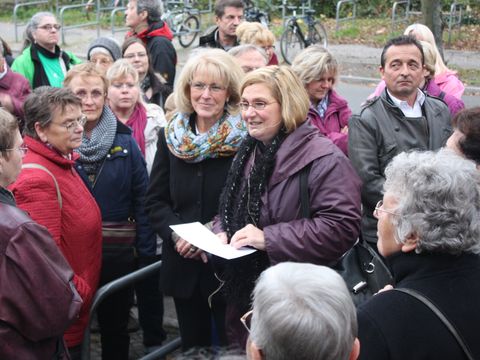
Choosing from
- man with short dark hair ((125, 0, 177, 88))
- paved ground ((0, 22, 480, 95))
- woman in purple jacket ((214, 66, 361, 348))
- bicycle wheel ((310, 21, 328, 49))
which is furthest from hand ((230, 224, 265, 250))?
bicycle wheel ((310, 21, 328, 49))

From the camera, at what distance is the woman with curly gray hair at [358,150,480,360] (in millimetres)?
2365

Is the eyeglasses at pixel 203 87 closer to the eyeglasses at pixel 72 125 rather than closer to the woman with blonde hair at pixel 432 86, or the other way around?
the eyeglasses at pixel 72 125

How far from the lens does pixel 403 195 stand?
2.68 meters

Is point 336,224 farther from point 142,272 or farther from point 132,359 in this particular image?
point 132,359

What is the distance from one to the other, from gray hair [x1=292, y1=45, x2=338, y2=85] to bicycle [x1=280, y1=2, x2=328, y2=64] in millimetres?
10709

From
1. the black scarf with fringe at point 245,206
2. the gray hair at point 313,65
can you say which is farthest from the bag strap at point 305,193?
the gray hair at point 313,65

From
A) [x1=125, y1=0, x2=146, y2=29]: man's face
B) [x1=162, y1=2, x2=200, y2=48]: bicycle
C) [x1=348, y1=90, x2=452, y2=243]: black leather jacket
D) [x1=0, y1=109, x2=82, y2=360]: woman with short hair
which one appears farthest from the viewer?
[x1=162, y1=2, x2=200, y2=48]: bicycle

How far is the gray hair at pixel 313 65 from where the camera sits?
16.4ft

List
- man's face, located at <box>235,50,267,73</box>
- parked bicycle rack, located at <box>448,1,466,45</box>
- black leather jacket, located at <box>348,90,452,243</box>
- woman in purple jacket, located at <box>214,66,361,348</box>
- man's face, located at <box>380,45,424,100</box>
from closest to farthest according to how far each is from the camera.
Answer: woman in purple jacket, located at <box>214,66,361,348</box> → black leather jacket, located at <box>348,90,452,243</box> → man's face, located at <box>380,45,424,100</box> → man's face, located at <box>235,50,267,73</box> → parked bicycle rack, located at <box>448,1,466,45</box>

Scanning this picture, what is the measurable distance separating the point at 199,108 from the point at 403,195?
5.37ft

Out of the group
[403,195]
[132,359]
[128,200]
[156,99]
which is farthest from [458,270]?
[156,99]

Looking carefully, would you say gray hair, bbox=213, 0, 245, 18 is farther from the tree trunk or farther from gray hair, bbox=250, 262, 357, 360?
the tree trunk

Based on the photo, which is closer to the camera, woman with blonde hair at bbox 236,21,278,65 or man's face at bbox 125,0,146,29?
woman with blonde hair at bbox 236,21,278,65

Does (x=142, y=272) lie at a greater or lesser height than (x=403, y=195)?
lesser
